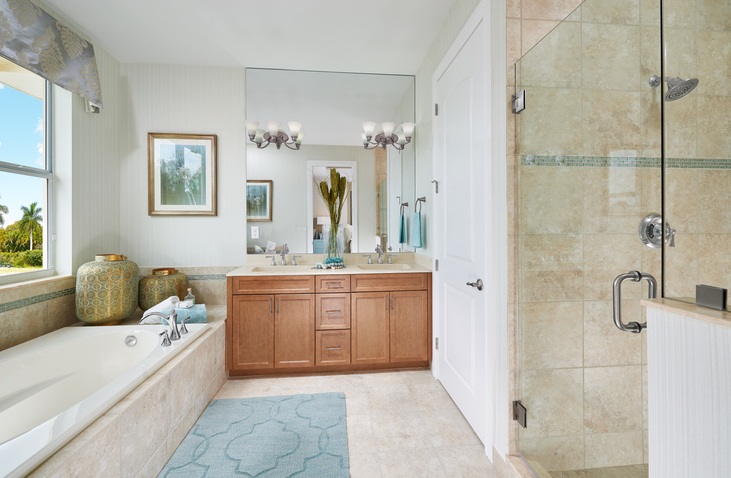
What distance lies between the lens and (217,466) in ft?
5.28

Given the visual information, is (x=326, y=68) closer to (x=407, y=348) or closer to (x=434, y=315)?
(x=434, y=315)

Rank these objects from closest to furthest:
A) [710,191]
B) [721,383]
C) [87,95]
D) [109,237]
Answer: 1. [721,383]
2. [710,191]
3. [87,95]
4. [109,237]

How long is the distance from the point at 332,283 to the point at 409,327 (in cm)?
71

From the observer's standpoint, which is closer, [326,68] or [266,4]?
[266,4]

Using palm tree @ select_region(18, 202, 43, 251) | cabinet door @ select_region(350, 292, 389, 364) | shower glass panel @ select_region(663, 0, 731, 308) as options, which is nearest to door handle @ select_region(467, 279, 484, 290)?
shower glass panel @ select_region(663, 0, 731, 308)

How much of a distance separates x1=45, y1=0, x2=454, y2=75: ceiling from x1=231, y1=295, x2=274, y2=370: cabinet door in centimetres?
197

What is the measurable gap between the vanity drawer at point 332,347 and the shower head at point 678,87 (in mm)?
2254

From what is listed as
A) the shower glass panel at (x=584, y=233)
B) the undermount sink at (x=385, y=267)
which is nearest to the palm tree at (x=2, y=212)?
the undermount sink at (x=385, y=267)

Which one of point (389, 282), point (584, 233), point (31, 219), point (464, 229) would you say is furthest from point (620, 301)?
point (31, 219)

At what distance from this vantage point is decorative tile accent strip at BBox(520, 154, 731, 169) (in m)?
0.96

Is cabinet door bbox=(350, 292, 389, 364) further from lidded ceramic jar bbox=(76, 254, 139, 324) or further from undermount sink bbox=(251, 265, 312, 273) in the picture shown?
lidded ceramic jar bbox=(76, 254, 139, 324)

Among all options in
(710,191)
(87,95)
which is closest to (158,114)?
(87,95)

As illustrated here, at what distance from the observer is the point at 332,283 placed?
8.60 ft

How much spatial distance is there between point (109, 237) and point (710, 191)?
11.9ft
